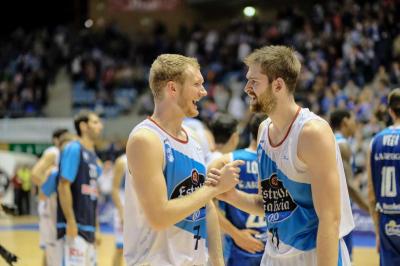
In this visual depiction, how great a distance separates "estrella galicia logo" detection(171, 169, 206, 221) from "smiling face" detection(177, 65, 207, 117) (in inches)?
12.7

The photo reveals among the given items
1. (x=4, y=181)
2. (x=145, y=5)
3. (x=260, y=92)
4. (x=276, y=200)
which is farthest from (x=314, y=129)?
(x=145, y=5)

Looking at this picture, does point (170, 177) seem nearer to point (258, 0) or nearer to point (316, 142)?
point (316, 142)

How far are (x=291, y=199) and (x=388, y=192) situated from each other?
8.65 feet

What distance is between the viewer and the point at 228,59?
2003 centimetres

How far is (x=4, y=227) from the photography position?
55.7ft

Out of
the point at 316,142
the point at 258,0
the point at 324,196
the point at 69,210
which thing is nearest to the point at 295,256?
the point at 324,196

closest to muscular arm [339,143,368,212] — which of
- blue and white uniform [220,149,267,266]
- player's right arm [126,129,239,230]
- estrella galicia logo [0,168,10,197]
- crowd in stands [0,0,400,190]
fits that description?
blue and white uniform [220,149,267,266]

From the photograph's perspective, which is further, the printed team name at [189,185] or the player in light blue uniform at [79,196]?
the player in light blue uniform at [79,196]

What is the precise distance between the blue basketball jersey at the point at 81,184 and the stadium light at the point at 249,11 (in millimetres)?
15363

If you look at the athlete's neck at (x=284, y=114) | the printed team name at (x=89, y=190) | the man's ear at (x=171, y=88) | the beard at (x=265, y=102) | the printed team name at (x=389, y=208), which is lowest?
the printed team name at (x=89, y=190)

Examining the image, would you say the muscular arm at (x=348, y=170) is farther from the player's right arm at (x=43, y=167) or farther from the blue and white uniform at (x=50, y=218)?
the player's right arm at (x=43, y=167)

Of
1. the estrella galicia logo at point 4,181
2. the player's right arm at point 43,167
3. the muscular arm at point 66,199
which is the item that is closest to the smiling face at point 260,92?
the muscular arm at point 66,199

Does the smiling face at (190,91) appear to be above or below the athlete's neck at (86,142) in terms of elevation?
above

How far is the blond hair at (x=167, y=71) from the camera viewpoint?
349cm
